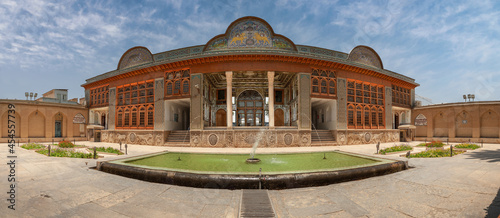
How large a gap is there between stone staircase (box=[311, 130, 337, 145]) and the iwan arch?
0.35ft

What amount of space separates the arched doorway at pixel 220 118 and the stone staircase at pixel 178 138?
590cm

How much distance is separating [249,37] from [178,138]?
1117 centimetres

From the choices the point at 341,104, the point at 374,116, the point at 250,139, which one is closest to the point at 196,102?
the point at 250,139

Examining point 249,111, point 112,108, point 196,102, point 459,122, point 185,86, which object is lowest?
point 459,122

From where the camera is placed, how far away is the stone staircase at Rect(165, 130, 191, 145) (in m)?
18.1

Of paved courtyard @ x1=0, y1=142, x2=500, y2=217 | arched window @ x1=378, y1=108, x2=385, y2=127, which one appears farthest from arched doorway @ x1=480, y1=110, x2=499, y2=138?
paved courtyard @ x1=0, y1=142, x2=500, y2=217

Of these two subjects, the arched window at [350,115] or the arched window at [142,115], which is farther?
the arched window at [142,115]

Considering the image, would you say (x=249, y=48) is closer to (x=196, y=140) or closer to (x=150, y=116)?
(x=196, y=140)

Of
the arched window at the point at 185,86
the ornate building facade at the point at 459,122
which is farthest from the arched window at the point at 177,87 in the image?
the ornate building facade at the point at 459,122

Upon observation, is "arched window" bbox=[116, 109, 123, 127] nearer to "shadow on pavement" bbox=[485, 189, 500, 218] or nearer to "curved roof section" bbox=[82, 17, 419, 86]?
"curved roof section" bbox=[82, 17, 419, 86]

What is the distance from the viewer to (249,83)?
79.2 feet

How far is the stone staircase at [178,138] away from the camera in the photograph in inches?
714

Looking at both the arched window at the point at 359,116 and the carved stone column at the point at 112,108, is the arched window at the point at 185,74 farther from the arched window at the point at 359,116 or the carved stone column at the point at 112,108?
the arched window at the point at 359,116

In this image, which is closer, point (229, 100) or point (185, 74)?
point (229, 100)
